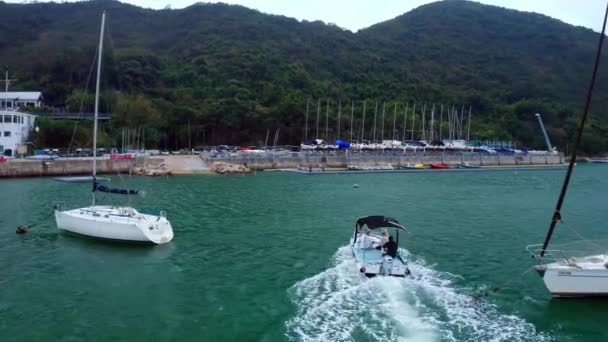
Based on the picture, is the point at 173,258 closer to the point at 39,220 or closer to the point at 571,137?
the point at 39,220

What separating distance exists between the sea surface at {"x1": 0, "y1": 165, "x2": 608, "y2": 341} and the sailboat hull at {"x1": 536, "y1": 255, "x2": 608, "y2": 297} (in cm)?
42

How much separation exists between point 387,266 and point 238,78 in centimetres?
11688

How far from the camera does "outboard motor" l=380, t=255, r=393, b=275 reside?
19438mm

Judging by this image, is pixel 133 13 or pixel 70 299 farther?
pixel 133 13

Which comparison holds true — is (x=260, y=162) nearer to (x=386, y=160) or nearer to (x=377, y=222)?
(x=386, y=160)

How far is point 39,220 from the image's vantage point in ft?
105

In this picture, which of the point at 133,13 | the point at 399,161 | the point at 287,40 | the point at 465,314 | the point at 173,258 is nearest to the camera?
the point at 465,314

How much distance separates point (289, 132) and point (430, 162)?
31.5 metres

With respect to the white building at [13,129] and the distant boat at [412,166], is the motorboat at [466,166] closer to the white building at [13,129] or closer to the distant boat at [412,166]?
the distant boat at [412,166]

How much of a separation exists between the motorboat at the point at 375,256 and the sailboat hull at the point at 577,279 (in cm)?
544

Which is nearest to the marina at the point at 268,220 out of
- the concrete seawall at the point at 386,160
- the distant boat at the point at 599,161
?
the concrete seawall at the point at 386,160

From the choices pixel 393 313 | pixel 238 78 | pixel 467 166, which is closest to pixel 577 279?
pixel 393 313

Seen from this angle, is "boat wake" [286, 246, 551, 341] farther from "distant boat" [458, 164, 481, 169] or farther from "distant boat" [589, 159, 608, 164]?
"distant boat" [589, 159, 608, 164]

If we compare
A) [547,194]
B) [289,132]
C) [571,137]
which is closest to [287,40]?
[289,132]
